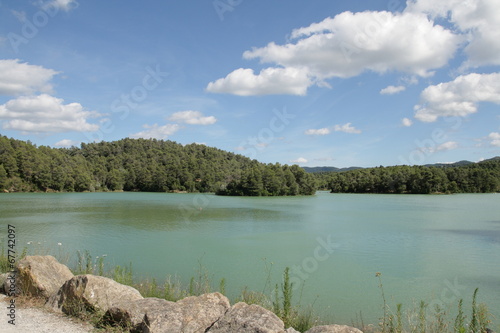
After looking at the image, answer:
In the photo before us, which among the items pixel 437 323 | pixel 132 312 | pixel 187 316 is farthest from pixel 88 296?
pixel 437 323

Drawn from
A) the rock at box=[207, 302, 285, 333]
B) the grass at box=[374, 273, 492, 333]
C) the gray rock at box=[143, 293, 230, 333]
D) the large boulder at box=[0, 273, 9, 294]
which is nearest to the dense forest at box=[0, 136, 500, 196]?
the grass at box=[374, 273, 492, 333]

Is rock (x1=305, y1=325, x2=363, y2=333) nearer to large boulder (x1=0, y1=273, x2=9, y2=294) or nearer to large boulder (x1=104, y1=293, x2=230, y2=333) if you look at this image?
large boulder (x1=104, y1=293, x2=230, y2=333)

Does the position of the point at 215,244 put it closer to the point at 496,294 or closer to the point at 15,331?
the point at 496,294

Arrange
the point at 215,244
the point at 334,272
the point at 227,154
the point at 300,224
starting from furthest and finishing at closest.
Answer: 1. the point at 227,154
2. the point at 300,224
3. the point at 215,244
4. the point at 334,272

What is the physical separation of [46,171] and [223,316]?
101 meters

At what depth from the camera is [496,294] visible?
11.0 meters

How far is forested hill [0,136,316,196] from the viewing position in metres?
89.2

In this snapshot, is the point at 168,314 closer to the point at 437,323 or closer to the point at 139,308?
the point at 139,308

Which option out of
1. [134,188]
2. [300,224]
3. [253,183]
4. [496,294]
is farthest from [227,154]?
[496,294]

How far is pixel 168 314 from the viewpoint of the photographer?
495cm

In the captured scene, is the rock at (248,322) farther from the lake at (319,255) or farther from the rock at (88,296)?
the lake at (319,255)

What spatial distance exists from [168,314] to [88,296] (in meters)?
1.55

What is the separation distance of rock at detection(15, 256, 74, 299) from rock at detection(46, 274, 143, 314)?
0.42 metres

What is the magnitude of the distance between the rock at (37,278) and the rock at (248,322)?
335 cm
